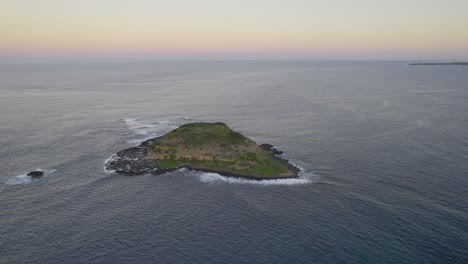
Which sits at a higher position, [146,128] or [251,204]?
[146,128]

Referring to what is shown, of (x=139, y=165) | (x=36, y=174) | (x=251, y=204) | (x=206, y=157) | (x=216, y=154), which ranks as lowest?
(x=251, y=204)

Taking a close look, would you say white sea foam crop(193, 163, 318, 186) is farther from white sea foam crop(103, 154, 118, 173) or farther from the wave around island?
white sea foam crop(103, 154, 118, 173)

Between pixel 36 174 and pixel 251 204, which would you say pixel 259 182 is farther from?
pixel 36 174

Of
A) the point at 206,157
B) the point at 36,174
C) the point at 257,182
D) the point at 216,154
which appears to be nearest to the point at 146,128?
the point at 206,157

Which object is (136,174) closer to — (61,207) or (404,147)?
(61,207)

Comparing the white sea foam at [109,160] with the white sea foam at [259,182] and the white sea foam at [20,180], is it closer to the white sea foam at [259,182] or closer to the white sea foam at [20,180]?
the white sea foam at [20,180]

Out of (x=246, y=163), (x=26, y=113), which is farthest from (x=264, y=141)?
(x=26, y=113)

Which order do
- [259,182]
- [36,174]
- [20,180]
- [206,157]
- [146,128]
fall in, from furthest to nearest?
1. [146,128]
2. [206,157]
3. [36,174]
4. [20,180]
5. [259,182]
